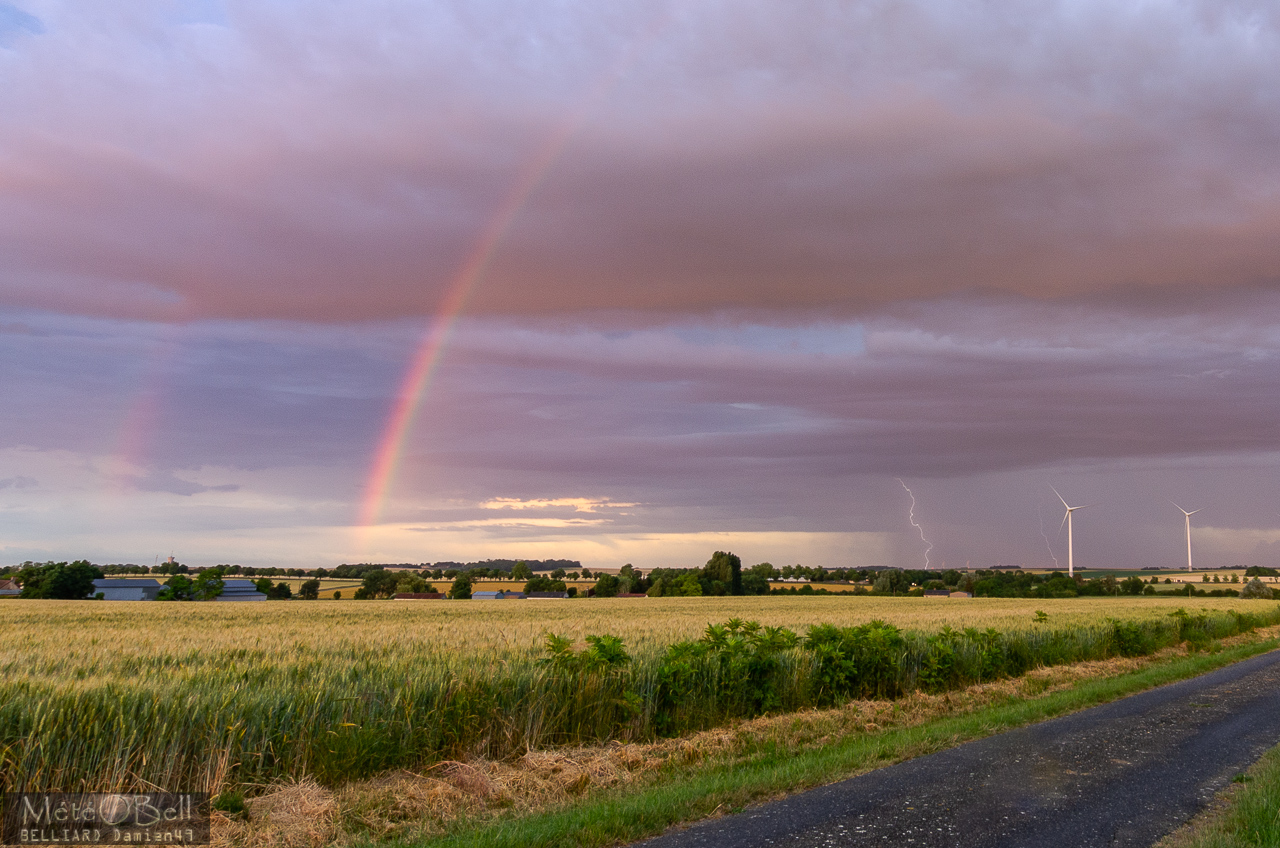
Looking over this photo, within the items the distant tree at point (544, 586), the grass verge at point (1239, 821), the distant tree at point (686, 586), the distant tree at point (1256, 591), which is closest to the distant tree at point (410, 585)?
the distant tree at point (544, 586)

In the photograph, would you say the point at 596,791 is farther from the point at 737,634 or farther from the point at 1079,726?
the point at 1079,726

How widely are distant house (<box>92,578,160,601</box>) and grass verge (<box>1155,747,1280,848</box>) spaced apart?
13854 centimetres

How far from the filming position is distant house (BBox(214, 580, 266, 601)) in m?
120

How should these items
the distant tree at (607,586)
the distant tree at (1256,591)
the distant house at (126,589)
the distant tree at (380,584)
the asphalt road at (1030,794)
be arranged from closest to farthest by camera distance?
the asphalt road at (1030,794) → the distant tree at (1256,591) → the distant house at (126,589) → the distant tree at (380,584) → the distant tree at (607,586)

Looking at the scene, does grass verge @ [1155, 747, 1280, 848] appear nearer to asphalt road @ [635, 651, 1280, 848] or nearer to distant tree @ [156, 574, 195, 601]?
asphalt road @ [635, 651, 1280, 848]

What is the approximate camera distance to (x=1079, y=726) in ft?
48.8

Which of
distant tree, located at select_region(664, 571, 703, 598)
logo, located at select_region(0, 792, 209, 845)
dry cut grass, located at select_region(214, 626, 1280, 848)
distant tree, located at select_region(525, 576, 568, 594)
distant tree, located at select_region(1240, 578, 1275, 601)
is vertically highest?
logo, located at select_region(0, 792, 209, 845)

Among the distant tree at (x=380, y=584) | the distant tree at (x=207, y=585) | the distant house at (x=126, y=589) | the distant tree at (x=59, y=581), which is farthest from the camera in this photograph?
the distant tree at (x=380, y=584)

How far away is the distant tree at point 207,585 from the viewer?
362 feet

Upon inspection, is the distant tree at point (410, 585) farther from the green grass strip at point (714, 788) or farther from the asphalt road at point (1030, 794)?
the asphalt road at point (1030, 794)

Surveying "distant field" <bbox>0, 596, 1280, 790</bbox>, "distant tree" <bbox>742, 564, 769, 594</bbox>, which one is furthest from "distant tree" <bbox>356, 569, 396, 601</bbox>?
"distant field" <bbox>0, 596, 1280, 790</bbox>

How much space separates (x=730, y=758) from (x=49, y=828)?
362 inches

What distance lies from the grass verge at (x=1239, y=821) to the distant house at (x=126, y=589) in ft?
455

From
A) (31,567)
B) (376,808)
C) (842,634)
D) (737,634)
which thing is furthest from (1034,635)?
(31,567)
